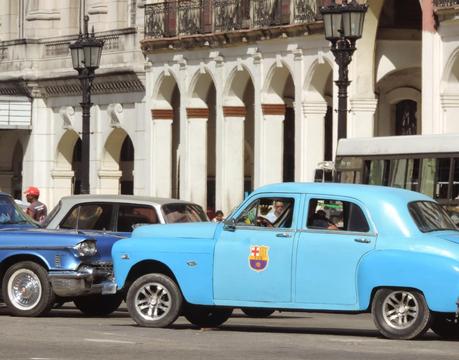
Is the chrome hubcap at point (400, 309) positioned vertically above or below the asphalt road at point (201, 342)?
above

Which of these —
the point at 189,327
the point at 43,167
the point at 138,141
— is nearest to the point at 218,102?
the point at 138,141

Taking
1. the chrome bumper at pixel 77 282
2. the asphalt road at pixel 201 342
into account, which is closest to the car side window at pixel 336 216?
the asphalt road at pixel 201 342

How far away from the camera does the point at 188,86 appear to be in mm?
49312

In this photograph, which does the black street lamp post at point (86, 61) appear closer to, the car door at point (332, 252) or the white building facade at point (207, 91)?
the white building facade at point (207, 91)

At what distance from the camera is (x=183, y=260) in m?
19.9

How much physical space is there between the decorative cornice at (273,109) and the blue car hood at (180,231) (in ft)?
81.9

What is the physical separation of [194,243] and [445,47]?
18829 millimetres

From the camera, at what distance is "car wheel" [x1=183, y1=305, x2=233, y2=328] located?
2045 cm

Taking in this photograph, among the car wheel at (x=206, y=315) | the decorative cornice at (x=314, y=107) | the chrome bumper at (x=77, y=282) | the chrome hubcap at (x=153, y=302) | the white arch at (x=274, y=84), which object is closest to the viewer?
the chrome hubcap at (x=153, y=302)

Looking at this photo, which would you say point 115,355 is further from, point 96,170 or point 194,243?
point 96,170

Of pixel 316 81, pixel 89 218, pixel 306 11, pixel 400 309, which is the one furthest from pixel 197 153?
pixel 400 309

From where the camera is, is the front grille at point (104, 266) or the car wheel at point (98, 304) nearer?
the front grille at point (104, 266)

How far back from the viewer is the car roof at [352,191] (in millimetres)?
19312

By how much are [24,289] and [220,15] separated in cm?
2564
